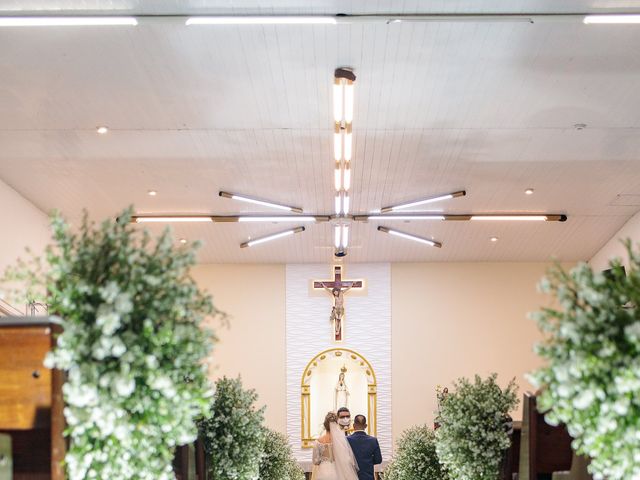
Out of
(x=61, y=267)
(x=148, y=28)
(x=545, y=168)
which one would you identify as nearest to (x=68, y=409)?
(x=61, y=267)

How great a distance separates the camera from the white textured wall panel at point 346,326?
1883cm

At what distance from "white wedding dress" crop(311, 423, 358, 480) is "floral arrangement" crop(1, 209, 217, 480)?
9.14 metres

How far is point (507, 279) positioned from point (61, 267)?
628 inches

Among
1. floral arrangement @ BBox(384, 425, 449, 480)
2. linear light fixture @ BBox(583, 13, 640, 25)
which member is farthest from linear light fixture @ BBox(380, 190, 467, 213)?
linear light fixture @ BBox(583, 13, 640, 25)

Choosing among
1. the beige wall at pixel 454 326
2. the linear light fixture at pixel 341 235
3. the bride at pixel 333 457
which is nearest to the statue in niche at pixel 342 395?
the beige wall at pixel 454 326

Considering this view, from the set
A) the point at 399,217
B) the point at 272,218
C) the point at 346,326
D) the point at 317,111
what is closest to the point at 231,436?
the point at 317,111

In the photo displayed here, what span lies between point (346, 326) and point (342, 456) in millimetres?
6158

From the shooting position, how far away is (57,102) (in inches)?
432

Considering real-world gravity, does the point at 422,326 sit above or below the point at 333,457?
above

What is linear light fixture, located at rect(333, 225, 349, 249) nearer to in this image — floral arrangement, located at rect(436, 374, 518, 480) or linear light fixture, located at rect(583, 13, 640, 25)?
linear light fixture, located at rect(583, 13, 640, 25)

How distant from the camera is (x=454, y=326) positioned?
19.1 meters

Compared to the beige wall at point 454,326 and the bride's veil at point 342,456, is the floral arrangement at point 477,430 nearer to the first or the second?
the bride's veil at point 342,456

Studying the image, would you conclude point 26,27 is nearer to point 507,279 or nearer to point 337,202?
point 337,202

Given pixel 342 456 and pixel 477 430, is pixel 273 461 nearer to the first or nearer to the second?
pixel 342 456
